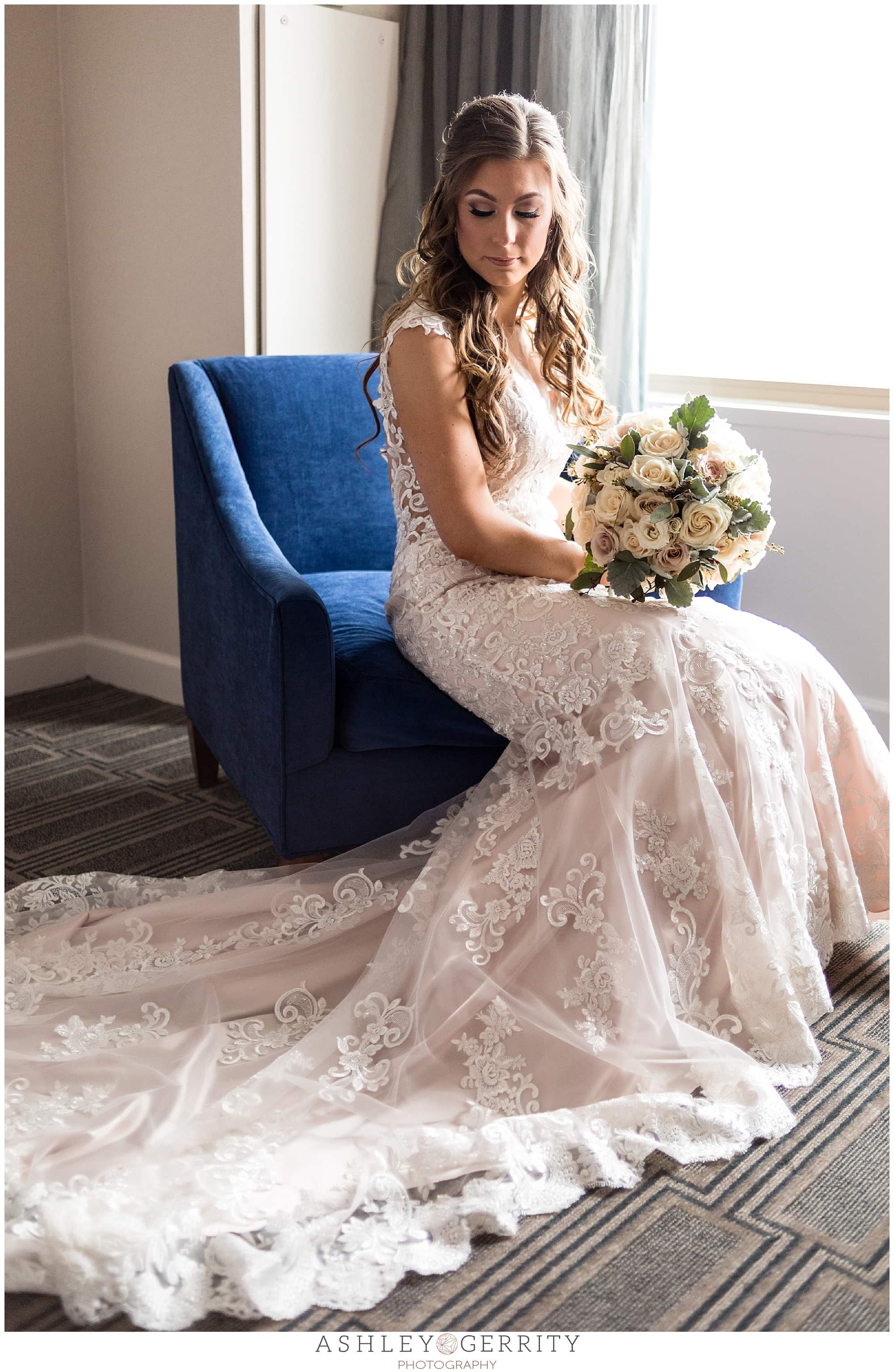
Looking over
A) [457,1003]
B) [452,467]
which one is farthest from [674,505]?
[457,1003]

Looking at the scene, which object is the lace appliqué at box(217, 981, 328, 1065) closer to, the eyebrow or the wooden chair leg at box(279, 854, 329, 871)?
the wooden chair leg at box(279, 854, 329, 871)

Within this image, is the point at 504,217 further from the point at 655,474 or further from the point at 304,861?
the point at 304,861

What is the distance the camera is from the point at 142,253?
3.40 metres

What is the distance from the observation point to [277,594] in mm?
2191

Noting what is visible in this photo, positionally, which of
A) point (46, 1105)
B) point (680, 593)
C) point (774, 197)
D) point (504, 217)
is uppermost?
point (774, 197)

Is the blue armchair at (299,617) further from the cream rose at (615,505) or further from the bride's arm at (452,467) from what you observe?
the cream rose at (615,505)

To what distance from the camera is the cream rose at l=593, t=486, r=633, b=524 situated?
2.04 meters

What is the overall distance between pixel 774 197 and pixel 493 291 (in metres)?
1.37

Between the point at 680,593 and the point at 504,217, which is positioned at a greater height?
the point at 504,217

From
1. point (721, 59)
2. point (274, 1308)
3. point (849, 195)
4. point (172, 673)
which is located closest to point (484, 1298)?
point (274, 1308)

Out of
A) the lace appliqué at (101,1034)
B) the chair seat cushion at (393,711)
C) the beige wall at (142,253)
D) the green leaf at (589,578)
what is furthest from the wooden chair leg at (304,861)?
the beige wall at (142,253)

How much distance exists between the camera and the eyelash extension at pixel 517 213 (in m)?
2.25

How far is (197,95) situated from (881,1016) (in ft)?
8.87

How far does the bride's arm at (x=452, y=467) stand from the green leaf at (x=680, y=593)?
259mm
